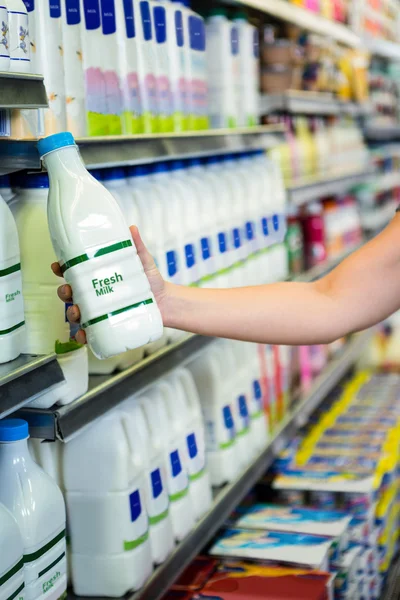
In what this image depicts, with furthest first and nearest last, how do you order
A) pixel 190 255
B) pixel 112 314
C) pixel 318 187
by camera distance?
pixel 318 187 < pixel 190 255 < pixel 112 314

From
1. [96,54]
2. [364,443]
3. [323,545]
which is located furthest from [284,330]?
[364,443]

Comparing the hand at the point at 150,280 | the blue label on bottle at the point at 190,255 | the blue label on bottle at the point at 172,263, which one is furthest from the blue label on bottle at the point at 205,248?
the hand at the point at 150,280

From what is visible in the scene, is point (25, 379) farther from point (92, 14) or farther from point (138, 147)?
point (92, 14)

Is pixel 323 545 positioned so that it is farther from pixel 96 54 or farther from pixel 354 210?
pixel 354 210

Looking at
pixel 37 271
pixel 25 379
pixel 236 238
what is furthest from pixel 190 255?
pixel 25 379

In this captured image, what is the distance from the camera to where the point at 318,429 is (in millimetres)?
3957

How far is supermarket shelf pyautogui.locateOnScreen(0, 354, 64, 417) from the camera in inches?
55.2

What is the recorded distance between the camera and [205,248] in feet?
7.93

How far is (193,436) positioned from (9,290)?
97 centimetres

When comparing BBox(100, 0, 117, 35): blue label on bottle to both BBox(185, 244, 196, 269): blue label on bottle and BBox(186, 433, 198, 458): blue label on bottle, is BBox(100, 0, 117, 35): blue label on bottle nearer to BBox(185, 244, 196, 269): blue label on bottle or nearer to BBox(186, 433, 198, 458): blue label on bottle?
BBox(185, 244, 196, 269): blue label on bottle

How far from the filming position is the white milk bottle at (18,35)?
1447 mm

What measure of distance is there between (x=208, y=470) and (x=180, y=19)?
1223 millimetres

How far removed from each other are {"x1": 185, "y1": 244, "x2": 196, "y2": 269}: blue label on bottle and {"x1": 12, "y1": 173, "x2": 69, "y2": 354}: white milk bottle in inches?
24.4

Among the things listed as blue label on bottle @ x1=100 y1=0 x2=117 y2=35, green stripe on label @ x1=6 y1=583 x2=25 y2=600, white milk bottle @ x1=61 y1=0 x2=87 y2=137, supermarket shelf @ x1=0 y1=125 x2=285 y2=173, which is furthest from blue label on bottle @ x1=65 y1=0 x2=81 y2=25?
green stripe on label @ x1=6 y1=583 x2=25 y2=600
